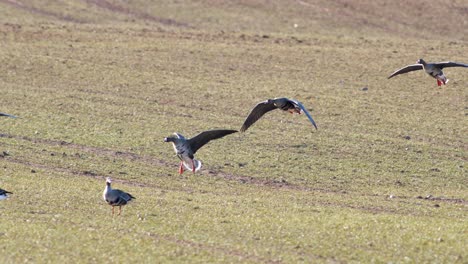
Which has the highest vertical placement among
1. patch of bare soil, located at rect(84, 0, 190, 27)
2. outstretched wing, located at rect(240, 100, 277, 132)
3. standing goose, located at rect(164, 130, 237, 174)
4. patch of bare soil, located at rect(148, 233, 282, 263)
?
outstretched wing, located at rect(240, 100, 277, 132)

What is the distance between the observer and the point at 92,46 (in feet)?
146

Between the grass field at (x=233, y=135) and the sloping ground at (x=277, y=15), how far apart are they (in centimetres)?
17

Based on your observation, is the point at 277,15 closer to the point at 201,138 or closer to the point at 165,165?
the point at 165,165

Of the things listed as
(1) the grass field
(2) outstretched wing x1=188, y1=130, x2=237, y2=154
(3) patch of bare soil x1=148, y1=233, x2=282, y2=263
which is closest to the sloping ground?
(1) the grass field

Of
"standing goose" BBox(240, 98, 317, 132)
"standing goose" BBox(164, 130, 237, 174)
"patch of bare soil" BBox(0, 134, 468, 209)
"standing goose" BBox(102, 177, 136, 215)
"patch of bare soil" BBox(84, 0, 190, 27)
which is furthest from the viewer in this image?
"patch of bare soil" BBox(84, 0, 190, 27)

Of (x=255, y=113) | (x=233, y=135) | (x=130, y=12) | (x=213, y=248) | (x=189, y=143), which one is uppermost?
(x=255, y=113)

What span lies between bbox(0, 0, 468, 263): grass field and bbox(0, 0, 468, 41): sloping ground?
0.57 feet

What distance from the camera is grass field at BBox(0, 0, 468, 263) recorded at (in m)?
18.0

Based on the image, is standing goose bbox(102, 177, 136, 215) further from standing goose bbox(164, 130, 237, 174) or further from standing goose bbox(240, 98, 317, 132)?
standing goose bbox(240, 98, 317, 132)

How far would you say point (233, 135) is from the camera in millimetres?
30906

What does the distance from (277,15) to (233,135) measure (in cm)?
2642

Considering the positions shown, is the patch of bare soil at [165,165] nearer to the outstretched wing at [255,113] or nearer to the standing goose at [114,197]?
the outstretched wing at [255,113]

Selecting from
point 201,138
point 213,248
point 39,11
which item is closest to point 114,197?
point 213,248

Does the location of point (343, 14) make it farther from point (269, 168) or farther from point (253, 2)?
point (269, 168)
